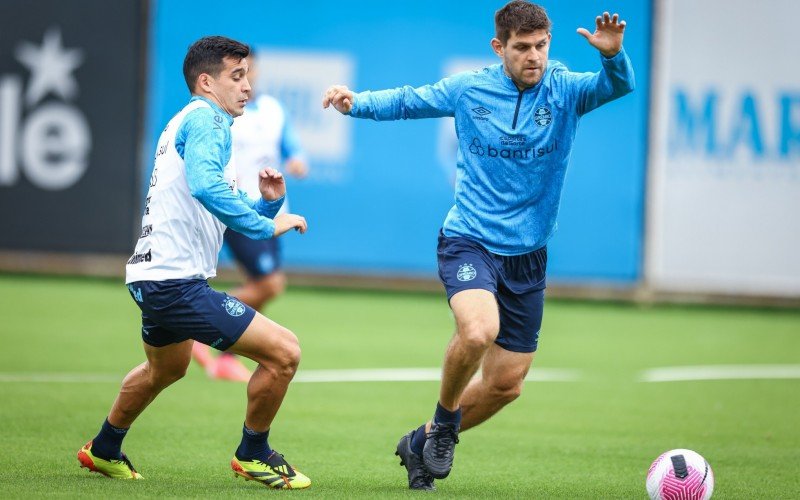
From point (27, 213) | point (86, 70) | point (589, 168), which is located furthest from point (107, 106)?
point (589, 168)

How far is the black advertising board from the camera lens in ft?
56.6

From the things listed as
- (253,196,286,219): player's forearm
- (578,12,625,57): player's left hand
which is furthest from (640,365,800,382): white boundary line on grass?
(253,196,286,219): player's forearm

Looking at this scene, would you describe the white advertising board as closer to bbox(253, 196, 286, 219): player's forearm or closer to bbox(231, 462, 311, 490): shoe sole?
bbox(253, 196, 286, 219): player's forearm

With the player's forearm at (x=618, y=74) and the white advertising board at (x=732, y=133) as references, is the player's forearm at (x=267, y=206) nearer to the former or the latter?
the player's forearm at (x=618, y=74)

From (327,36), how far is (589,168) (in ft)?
13.1

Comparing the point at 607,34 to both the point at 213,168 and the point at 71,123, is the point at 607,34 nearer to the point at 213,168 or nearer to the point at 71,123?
the point at 213,168

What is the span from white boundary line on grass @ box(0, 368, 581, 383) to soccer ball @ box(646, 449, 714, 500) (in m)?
4.79

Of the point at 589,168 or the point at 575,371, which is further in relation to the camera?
the point at 589,168

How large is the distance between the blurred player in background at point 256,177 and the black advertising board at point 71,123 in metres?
6.76

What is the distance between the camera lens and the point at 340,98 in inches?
262

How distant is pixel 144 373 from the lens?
21.4ft

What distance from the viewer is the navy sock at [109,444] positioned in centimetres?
650

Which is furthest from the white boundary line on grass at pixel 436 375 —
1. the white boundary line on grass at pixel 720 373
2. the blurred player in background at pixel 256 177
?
the blurred player in background at pixel 256 177

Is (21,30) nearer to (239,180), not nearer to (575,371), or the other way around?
(239,180)
